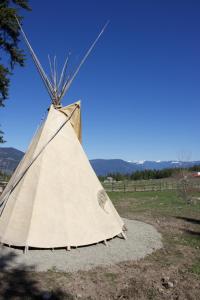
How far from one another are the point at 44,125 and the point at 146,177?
5581 centimetres

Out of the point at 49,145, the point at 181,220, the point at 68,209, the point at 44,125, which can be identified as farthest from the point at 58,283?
the point at 181,220

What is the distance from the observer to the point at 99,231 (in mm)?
8820

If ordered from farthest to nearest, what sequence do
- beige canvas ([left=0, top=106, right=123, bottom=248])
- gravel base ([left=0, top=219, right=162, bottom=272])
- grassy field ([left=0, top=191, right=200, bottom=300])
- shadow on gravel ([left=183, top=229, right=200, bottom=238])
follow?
shadow on gravel ([left=183, top=229, right=200, bottom=238]), beige canvas ([left=0, top=106, right=123, bottom=248]), gravel base ([left=0, top=219, right=162, bottom=272]), grassy field ([left=0, top=191, right=200, bottom=300])

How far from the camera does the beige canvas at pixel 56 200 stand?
809cm

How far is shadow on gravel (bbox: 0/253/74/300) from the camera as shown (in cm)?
543

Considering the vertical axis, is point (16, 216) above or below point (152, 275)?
above

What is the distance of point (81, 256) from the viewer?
7.77m

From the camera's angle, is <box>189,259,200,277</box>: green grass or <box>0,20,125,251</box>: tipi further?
<box>0,20,125,251</box>: tipi

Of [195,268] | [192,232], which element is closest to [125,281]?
[195,268]

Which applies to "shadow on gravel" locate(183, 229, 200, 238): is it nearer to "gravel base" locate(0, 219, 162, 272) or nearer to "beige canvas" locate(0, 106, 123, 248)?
"gravel base" locate(0, 219, 162, 272)

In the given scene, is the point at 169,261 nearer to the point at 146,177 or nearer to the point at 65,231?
the point at 65,231

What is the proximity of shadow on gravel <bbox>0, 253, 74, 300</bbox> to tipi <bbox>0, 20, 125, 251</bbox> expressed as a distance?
1148 millimetres

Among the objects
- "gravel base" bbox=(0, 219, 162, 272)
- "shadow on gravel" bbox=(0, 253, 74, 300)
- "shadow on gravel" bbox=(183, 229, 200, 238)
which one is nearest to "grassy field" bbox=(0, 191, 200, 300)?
"shadow on gravel" bbox=(0, 253, 74, 300)

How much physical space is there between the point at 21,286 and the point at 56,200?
3.03m
